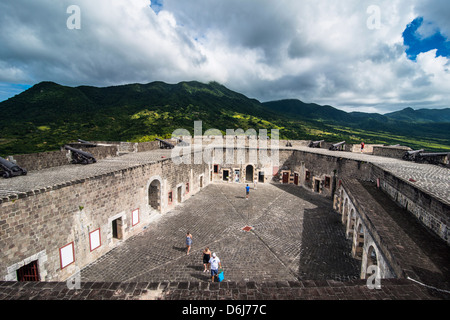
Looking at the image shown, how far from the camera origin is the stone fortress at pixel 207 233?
14.8ft

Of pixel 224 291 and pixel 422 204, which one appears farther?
pixel 422 204

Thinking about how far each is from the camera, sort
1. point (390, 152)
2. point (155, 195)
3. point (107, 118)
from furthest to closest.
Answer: point (107, 118) → point (390, 152) → point (155, 195)

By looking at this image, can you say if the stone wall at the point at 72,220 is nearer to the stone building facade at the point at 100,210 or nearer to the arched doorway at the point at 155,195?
the stone building facade at the point at 100,210

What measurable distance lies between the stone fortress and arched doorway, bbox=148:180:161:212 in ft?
0.24

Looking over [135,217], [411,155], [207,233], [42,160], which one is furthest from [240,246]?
[411,155]

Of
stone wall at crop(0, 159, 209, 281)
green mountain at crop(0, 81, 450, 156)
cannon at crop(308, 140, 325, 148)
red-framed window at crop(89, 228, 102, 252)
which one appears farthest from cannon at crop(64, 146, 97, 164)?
green mountain at crop(0, 81, 450, 156)

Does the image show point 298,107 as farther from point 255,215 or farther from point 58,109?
point 255,215

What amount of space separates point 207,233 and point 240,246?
2211 millimetres

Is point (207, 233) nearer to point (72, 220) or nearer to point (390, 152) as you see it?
point (72, 220)

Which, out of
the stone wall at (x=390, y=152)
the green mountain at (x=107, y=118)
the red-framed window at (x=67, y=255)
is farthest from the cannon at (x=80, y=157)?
the green mountain at (x=107, y=118)

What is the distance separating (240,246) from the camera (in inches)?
422

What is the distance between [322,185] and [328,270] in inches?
446

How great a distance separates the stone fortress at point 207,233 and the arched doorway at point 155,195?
73mm
